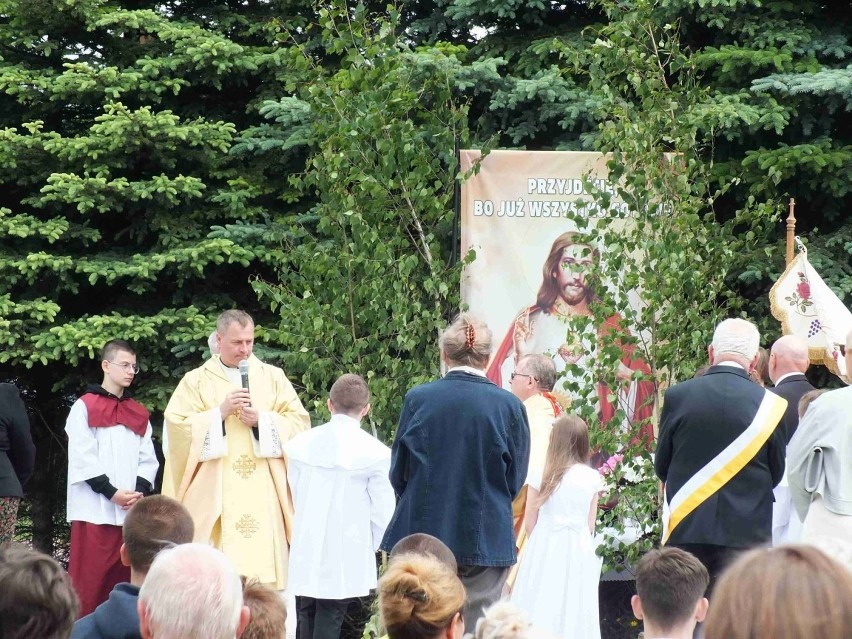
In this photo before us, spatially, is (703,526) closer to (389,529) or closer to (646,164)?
(389,529)

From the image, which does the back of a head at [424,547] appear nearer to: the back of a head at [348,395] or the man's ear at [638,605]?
A: the man's ear at [638,605]

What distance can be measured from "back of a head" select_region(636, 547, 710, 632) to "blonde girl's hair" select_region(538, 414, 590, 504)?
8.06ft

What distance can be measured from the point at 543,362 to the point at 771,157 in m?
3.35

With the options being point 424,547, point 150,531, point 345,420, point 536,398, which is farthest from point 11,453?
point 424,547

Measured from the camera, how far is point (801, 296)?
349 inches

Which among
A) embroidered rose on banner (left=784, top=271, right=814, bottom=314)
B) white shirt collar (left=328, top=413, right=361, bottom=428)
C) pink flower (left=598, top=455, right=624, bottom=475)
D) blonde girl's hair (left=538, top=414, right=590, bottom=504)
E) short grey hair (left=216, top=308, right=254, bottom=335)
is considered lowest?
pink flower (left=598, top=455, right=624, bottom=475)

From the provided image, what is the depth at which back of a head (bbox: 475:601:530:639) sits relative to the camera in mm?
3041

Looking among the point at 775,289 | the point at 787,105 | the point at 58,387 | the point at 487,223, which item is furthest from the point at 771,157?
the point at 58,387

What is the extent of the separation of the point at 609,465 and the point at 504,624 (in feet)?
19.8

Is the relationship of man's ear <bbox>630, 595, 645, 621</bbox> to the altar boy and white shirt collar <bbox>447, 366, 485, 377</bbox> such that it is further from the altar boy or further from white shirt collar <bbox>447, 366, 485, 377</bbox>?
the altar boy

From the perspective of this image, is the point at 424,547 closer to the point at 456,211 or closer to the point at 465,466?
the point at 465,466

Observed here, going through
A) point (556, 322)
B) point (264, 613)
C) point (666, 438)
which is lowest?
point (264, 613)

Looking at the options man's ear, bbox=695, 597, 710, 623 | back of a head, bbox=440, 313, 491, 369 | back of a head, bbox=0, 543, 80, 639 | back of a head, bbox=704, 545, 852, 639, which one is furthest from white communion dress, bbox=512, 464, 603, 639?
back of a head, bbox=704, 545, 852, 639

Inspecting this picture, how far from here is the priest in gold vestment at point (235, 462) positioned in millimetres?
8023
